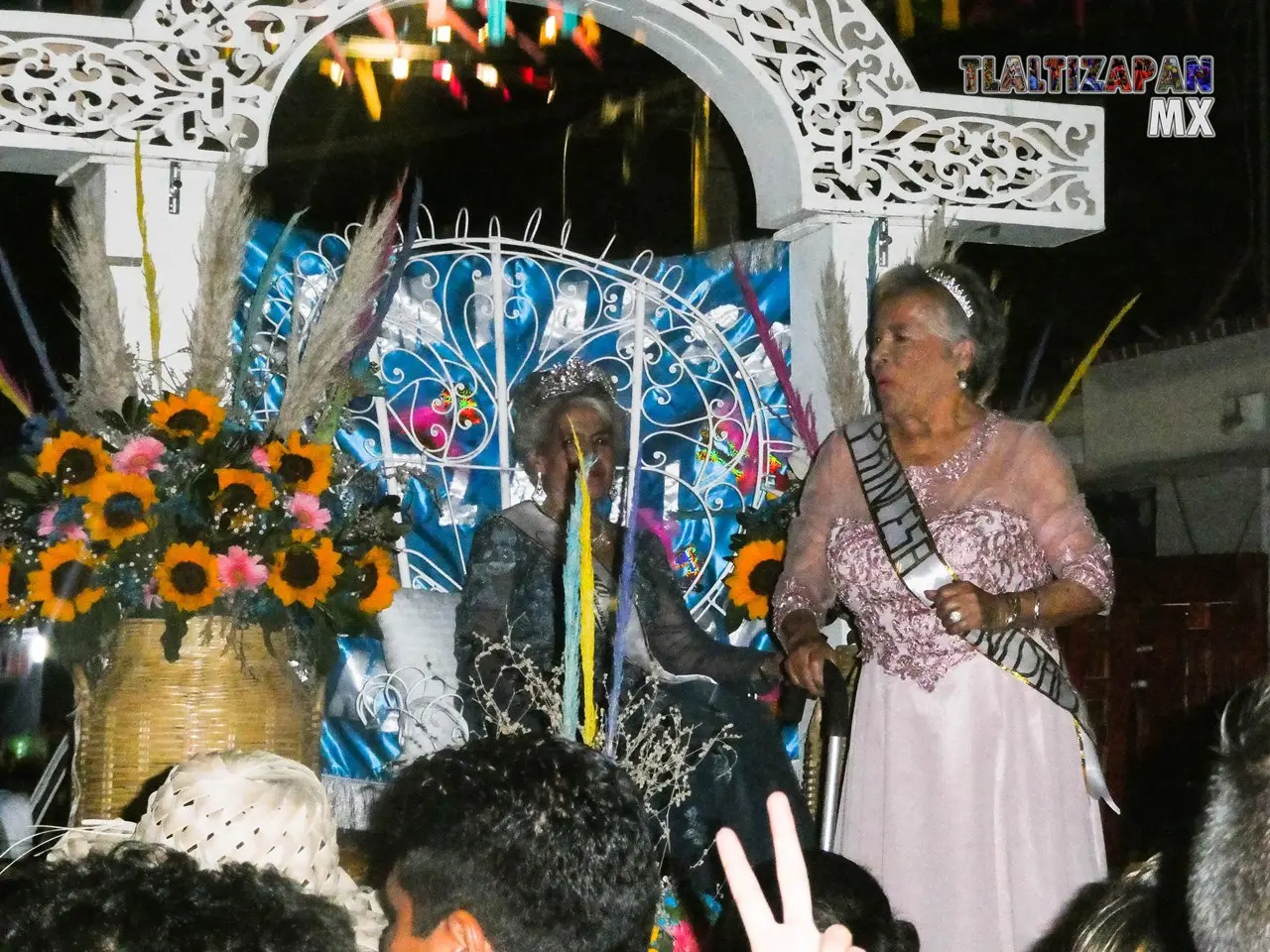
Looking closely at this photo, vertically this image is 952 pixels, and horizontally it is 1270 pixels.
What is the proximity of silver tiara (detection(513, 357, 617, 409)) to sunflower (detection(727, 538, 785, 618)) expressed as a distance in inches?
23.2

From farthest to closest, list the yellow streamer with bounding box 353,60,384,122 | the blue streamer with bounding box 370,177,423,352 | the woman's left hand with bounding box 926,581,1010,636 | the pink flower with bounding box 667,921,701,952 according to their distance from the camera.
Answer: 1. the yellow streamer with bounding box 353,60,384,122
2. the blue streamer with bounding box 370,177,423,352
3. the woman's left hand with bounding box 926,581,1010,636
4. the pink flower with bounding box 667,921,701,952

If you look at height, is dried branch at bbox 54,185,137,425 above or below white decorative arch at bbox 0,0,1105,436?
below

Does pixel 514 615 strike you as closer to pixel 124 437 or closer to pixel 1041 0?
pixel 124 437

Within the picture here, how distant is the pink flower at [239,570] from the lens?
3.99m

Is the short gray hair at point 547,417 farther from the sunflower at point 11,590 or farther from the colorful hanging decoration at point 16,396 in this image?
the sunflower at point 11,590

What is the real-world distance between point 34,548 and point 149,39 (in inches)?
54.3

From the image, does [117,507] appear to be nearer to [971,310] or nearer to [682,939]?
[682,939]

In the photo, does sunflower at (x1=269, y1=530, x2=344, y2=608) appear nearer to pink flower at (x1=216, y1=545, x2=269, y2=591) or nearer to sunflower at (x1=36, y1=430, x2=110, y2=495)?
pink flower at (x1=216, y1=545, x2=269, y2=591)

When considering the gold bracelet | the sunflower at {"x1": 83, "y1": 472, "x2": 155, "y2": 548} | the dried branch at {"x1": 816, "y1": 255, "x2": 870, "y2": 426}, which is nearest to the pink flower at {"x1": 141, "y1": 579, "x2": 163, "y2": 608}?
the sunflower at {"x1": 83, "y1": 472, "x2": 155, "y2": 548}

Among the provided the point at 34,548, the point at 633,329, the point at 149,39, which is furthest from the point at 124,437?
the point at 633,329

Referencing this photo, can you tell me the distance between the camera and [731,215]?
10078mm

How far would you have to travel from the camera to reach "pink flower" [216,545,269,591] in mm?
3990

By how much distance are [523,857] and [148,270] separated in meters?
3.02

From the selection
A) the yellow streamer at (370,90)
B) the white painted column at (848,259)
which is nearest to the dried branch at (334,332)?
the white painted column at (848,259)
